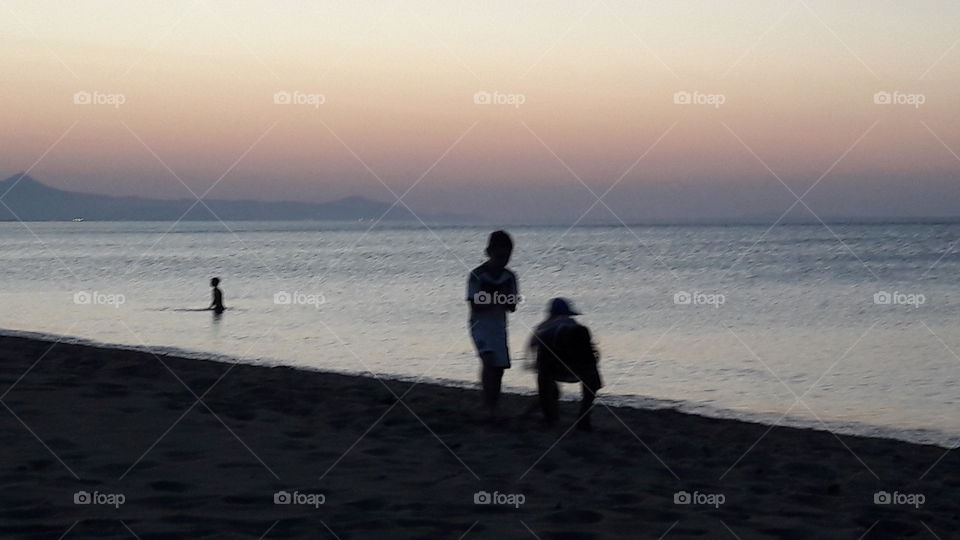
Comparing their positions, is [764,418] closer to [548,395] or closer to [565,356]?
[548,395]

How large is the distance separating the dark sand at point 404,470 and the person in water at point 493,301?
0.63 m

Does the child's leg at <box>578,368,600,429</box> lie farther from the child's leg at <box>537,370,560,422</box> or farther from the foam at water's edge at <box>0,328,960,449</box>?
the foam at water's edge at <box>0,328,960,449</box>

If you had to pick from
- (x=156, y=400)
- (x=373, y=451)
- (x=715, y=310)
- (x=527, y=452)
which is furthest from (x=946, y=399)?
(x=715, y=310)

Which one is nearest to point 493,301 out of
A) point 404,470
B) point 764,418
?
point 404,470

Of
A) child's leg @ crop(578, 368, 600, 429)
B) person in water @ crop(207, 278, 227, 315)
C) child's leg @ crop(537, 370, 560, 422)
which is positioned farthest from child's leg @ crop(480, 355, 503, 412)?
person in water @ crop(207, 278, 227, 315)

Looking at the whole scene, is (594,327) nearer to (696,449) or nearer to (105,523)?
(696,449)

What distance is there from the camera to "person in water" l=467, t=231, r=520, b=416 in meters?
8.35

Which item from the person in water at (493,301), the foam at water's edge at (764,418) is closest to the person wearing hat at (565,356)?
the person in water at (493,301)

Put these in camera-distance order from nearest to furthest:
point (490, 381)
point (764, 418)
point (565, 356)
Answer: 1. point (565, 356)
2. point (490, 381)
3. point (764, 418)

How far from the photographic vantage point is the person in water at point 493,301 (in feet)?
27.4

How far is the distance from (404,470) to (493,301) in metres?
2.35

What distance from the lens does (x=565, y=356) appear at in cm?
838

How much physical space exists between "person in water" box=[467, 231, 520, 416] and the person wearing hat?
322 millimetres

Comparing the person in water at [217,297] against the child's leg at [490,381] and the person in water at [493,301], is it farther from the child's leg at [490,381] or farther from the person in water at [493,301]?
the person in water at [493,301]
